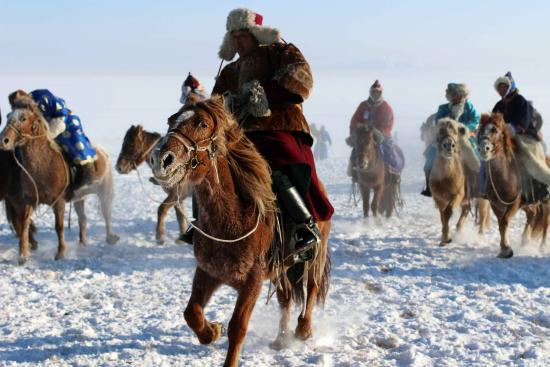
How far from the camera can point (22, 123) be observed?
26.2 feet

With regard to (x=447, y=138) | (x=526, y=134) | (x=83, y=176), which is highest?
(x=526, y=134)

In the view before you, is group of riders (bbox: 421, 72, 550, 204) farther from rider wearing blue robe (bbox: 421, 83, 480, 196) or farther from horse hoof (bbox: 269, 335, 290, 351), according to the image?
horse hoof (bbox: 269, 335, 290, 351)

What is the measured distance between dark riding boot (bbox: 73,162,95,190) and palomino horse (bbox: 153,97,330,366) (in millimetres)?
5327

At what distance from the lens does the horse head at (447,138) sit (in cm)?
971

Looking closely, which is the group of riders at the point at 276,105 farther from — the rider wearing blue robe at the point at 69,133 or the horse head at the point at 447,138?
the horse head at the point at 447,138

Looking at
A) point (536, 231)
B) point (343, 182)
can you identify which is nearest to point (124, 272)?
point (536, 231)

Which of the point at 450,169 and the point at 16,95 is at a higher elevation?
the point at 16,95

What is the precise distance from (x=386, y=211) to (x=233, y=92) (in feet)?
28.9

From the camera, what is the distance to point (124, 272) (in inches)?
316

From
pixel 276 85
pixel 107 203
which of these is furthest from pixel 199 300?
pixel 107 203

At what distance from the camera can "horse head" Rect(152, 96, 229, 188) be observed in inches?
137

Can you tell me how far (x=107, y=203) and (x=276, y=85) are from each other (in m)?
6.54

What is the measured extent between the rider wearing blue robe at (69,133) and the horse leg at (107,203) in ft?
2.89

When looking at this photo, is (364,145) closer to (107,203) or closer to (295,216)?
(107,203)
